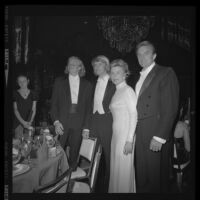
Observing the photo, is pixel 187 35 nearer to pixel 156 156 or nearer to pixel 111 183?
pixel 156 156

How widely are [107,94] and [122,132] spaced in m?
0.35

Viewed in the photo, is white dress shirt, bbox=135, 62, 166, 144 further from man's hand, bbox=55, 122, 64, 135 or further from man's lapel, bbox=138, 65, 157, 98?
man's hand, bbox=55, 122, 64, 135

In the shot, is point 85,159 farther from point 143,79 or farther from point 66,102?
point 143,79

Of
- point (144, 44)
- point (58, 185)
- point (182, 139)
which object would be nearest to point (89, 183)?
point (58, 185)

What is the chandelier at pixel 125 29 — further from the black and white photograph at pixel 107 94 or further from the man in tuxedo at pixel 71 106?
the man in tuxedo at pixel 71 106

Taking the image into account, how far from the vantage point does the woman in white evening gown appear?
7.65ft

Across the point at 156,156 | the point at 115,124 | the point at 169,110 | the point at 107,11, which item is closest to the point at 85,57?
the point at 107,11

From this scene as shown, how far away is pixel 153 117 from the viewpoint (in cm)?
234

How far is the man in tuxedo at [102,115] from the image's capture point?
7.75 feet

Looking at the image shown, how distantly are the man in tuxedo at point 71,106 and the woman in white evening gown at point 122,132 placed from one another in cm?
25

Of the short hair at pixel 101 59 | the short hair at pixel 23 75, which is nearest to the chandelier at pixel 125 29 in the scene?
the short hair at pixel 101 59

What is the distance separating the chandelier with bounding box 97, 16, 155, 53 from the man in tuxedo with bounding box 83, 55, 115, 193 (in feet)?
0.60

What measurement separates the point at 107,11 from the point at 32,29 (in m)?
0.65

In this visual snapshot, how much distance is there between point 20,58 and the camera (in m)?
2.31
